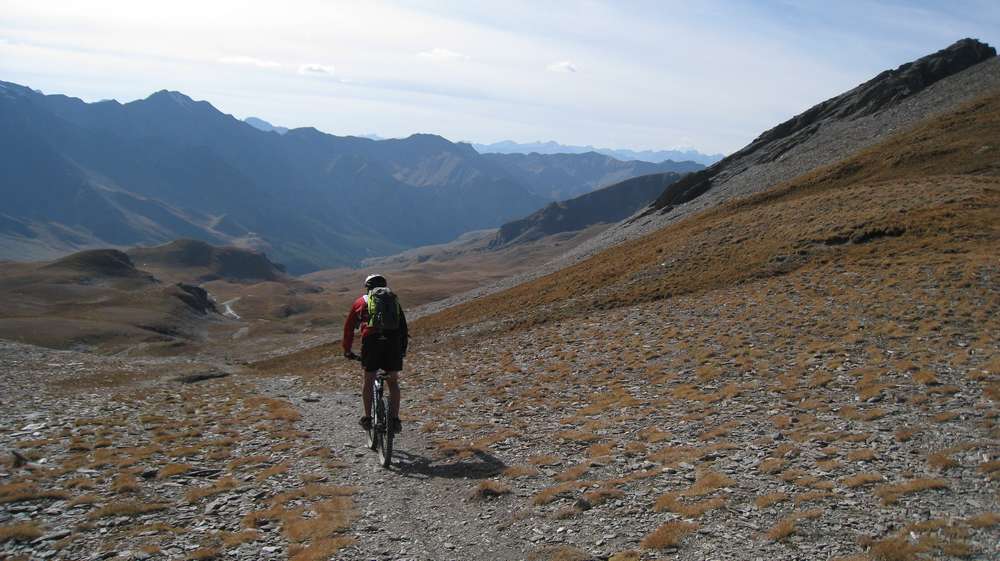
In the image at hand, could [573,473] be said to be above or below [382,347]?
below

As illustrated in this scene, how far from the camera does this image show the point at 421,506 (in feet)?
40.9

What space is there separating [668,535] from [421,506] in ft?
16.4

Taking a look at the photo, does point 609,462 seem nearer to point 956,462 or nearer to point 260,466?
point 956,462

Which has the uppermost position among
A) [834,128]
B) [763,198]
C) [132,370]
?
[834,128]

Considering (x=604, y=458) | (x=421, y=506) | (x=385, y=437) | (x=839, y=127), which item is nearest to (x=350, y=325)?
(x=385, y=437)

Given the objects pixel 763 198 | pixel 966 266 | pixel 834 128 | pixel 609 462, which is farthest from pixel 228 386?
pixel 834 128

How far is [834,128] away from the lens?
93.9 metres

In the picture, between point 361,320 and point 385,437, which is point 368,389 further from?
point 361,320

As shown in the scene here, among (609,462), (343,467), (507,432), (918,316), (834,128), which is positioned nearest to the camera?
(609,462)

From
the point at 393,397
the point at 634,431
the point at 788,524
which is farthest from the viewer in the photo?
the point at 634,431

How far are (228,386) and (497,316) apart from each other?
69.6 ft

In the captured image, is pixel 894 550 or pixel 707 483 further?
pixel 707 483

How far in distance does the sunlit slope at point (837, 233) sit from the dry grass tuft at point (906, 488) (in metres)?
23.5

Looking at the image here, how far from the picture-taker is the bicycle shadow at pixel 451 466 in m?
14.3
